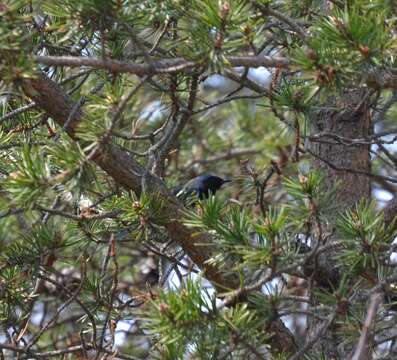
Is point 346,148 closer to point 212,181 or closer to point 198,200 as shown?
point 198,200

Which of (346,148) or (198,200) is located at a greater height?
(346,148)

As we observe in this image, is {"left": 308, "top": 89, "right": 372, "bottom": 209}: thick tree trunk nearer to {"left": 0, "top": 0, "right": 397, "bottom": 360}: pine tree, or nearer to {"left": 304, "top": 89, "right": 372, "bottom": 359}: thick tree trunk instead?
{"left": 304, "top": 89, "right": 372, "bottom": 359}: thick tree trunk

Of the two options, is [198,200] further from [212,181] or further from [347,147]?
[212,181]

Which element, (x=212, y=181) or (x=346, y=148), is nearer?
(x=346, y=148)

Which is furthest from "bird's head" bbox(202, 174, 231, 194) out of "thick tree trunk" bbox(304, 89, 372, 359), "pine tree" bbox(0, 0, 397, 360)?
"pine tree" bbox(0, 0, 397, 360)

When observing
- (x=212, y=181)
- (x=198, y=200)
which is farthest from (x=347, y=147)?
(x=212, y=181)

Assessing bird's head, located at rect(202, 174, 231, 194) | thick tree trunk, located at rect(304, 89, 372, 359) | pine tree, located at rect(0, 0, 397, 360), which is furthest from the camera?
bird's head, located at rect(202, 174, 231, 194)

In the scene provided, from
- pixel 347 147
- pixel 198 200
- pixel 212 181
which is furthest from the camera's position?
pixel 212 181

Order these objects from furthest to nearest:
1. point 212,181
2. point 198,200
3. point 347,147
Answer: point 212,181, point 347,147, point 198,200

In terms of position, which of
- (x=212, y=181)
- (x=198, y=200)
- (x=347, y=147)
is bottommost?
(x=198, y=200)

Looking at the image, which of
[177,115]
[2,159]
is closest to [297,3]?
[177,115]

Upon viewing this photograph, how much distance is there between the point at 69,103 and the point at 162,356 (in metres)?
0.73

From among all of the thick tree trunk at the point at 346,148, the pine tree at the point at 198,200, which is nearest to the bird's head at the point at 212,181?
the thick tree trunk at the point at 346,148

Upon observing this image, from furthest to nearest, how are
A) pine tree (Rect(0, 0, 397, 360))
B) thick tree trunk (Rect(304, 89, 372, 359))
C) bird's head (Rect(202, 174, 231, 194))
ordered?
bird's head (Rect(202, 174, 231, 194))
thick tree trunk (Rect(304, 89, 372, 359))
pine tree (Rect(0, 0, 397, 360))
